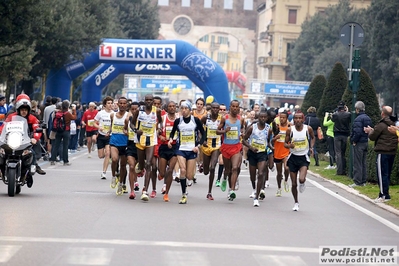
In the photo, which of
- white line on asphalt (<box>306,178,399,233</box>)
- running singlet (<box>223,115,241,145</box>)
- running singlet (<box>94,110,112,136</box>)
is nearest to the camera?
white line on asphalt (<box>306,178,399,233</box>)

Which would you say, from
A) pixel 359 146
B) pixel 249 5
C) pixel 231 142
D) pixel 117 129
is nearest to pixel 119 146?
pixel 117 129

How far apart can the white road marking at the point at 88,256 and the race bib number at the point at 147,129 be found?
6.16m

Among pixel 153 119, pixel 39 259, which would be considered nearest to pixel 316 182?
pixel 153 119

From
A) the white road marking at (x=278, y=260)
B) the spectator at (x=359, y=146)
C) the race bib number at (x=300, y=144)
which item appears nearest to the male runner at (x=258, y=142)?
the race bib number at (x=300, y=144)

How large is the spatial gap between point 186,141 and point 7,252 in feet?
21.4

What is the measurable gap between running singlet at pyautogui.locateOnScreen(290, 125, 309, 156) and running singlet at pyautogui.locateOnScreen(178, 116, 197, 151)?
160cm

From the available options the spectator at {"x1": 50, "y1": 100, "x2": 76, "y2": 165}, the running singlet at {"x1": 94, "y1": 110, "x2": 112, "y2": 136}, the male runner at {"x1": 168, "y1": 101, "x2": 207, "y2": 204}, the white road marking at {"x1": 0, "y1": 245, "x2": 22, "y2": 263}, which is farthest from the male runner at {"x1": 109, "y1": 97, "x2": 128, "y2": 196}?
the spectator at {"x1": 50, "y1": 100, "x2": 76, "y2": 165}

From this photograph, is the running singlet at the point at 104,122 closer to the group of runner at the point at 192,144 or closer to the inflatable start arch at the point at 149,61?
the group of runner at the point at 192,144

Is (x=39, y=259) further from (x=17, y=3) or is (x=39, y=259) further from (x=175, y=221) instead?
(x=17, y=3)

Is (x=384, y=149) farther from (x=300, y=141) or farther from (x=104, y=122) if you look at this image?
(x=104, y=122)

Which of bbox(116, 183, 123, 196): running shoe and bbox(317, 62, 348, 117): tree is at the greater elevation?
bbox(317, 62, 348, 117): tree

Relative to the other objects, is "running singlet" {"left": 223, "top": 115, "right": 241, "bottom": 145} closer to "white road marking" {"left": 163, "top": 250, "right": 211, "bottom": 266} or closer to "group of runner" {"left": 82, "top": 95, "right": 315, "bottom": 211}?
"group of runner" {"left": 82, "top": 95, "right": 315, "bottom": 211}

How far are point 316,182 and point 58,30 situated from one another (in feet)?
70.5

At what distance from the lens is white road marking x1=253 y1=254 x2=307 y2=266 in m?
9.81
